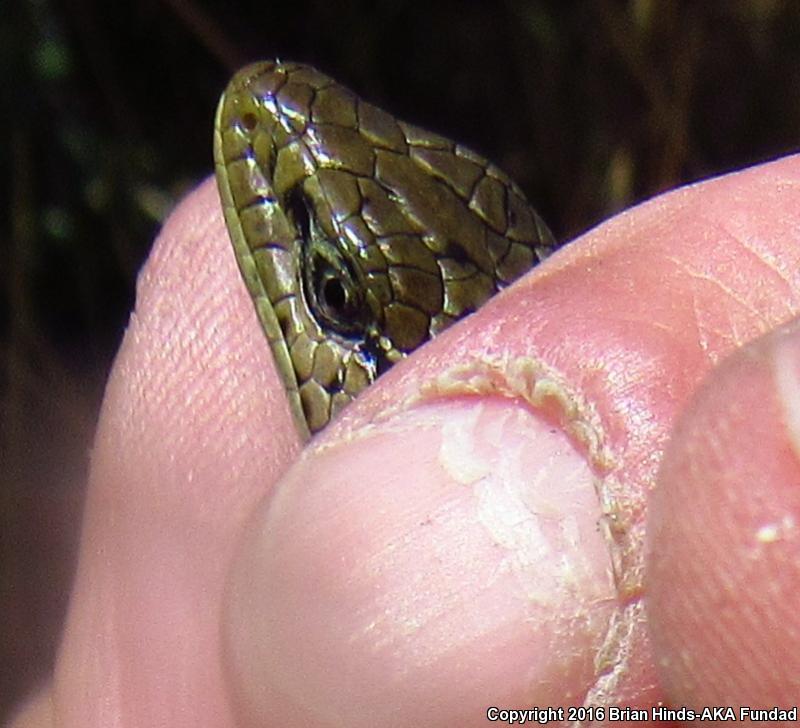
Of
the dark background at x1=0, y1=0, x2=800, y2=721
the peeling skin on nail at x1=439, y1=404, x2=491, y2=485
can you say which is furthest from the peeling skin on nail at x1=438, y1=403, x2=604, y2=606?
the dark background at x1=0, y1=0, x2=800, y2=721

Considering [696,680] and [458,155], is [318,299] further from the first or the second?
[696,680]

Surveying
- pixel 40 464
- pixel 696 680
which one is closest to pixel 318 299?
pixel 696 680

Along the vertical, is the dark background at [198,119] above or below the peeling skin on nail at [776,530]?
above

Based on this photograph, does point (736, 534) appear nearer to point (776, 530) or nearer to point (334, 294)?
point (776, 530)

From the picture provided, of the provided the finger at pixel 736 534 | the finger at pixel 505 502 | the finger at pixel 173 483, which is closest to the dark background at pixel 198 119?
the finger at pixel 173 483

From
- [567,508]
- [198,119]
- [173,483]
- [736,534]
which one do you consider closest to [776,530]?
[736,534]

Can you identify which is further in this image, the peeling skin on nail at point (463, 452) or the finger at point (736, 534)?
the peeling skin on nail at point (463, 452)

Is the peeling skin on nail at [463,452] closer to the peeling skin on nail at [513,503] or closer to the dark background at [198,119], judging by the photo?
the peeling skin on nail at [513,503]
